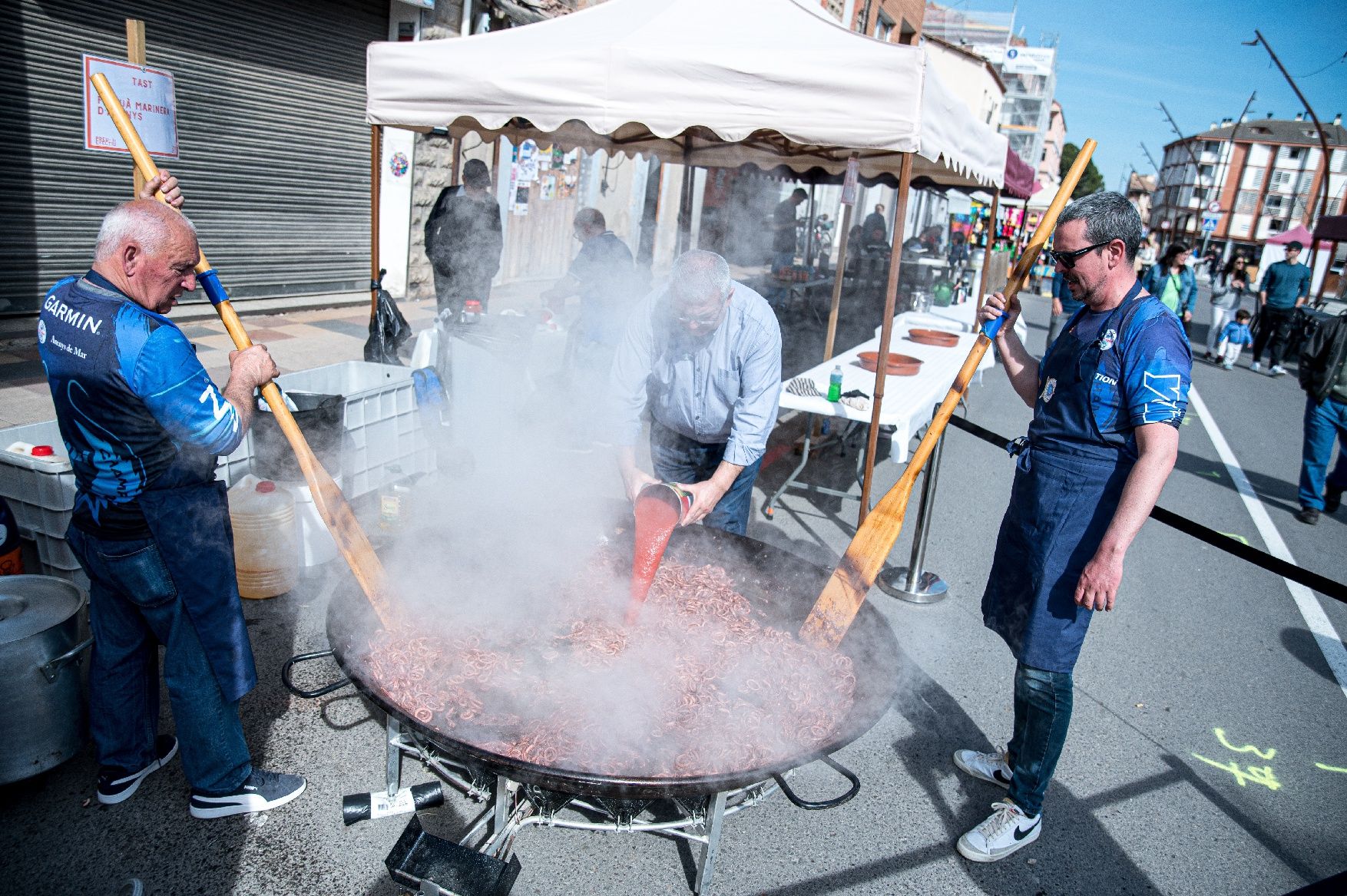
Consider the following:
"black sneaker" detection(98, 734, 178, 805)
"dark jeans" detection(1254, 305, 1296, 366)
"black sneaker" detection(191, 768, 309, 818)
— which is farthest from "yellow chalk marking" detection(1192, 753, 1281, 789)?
"dark jeans" detection(1254, 305, 1296, 366)

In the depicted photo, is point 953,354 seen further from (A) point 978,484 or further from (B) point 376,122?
(B) point 376,122

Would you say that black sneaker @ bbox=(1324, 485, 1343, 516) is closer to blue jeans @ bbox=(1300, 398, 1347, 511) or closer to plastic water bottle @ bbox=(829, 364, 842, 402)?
blue jeans @ bbox=(1300, 398, 1347, 511)

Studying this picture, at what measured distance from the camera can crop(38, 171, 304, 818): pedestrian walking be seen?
2.12 metres

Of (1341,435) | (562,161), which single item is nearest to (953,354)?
(1341,435)

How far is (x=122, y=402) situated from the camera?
214 centimetres

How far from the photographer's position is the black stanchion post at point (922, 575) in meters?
4.68

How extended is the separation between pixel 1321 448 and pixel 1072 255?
242 inches

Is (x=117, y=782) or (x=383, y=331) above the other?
(x=383, y=331)

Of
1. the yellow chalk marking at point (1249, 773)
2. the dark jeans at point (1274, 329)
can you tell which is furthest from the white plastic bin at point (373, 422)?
the dark jeans at point (1274, 329)

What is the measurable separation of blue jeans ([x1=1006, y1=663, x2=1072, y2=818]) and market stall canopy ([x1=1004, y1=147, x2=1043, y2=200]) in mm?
6067

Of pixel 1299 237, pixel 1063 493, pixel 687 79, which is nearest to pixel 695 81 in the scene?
pixel 687 79

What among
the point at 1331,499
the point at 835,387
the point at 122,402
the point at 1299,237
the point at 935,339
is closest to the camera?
the point at 122,402

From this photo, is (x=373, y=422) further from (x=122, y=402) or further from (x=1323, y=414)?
(x=1323, y=414)

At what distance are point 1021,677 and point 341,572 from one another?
3343mm
